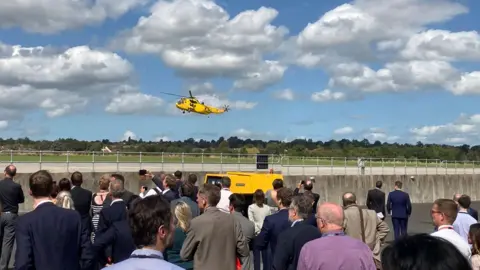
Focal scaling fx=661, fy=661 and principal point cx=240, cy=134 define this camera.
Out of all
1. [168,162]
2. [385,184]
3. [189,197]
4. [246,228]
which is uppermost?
[168,162]

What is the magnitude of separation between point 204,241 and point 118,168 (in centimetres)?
2414

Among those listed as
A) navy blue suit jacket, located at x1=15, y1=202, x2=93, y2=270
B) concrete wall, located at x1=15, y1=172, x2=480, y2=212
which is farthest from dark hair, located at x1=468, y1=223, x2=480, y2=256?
concrete wall, located at x1=15, y1=172, x2=480, y2=212

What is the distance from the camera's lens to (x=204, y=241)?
715 cm

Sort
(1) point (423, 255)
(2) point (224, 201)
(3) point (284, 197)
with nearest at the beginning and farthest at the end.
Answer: (1) point (423, 255) < (3) point (284, 197) < (2) point (224, 201)

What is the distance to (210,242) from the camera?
718 cm

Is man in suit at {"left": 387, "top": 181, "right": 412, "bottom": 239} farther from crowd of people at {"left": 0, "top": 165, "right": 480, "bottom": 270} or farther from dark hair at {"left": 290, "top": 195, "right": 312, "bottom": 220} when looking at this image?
dark hair at {"left": 290, "top": 195, "right": 312, "bottom": 220}

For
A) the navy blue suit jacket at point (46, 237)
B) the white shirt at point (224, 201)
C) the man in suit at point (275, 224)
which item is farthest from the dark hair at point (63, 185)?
the navy blue suit jacket at point (46, 237)

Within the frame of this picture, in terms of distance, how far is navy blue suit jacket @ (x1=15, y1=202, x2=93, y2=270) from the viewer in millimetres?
6000

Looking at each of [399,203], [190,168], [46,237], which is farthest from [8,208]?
[190,168]

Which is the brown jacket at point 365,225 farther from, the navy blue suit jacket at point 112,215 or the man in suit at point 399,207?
the man in suit at point 399,207

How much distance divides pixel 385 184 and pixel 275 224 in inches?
1279

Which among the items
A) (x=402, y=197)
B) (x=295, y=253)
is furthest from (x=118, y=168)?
(x=295, y=253)

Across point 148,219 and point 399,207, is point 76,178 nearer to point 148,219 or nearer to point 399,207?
point 148,219

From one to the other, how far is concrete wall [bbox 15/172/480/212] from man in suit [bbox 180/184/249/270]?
1987 cm
